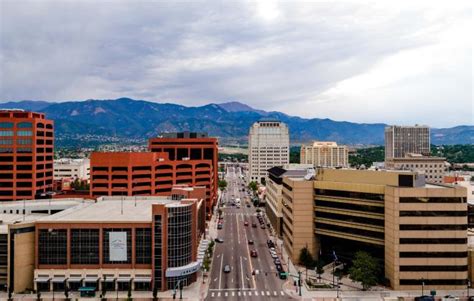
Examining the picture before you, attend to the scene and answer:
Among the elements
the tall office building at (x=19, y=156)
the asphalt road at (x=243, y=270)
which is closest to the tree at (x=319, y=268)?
the asphalt road at (x=243, y=270)

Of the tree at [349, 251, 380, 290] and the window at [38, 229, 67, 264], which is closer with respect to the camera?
the tree at [349, 251, 380, 290]

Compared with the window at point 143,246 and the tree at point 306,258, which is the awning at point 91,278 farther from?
the tree at point 306,258

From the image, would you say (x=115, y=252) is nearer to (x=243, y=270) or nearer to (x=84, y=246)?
(x=84, y=246)

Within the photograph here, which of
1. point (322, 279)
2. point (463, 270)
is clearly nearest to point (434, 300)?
point (463, 270)

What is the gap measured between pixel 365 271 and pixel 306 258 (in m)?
19.2

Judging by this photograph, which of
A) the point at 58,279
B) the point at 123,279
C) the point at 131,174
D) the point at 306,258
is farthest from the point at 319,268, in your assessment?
the point at 131,174

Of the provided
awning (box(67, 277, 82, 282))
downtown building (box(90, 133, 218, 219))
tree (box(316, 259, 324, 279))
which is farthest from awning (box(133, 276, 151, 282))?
downtown building (box(90, 133, 218, 219))

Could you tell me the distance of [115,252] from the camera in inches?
3698

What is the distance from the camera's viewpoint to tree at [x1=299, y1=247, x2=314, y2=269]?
355 ft

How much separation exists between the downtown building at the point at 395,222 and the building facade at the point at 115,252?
106ft

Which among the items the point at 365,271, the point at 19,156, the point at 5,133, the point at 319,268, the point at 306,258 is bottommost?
the point at 319,268

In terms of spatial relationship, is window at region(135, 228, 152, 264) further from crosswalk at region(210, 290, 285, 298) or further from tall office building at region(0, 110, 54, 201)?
tall office building at region(0, 110, 54, 201)

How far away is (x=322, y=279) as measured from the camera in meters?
100

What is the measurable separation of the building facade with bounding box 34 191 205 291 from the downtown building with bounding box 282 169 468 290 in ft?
106
